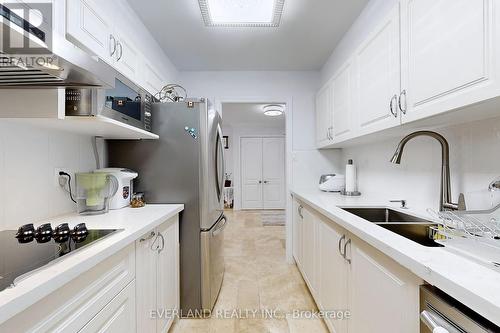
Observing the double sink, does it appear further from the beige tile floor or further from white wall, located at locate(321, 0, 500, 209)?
the beige tile floor

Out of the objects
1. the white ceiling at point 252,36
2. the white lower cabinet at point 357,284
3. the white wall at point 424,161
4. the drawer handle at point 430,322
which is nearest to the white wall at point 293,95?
the white ceiling at point 252,36

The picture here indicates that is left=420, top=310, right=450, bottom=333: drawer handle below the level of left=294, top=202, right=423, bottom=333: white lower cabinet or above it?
above

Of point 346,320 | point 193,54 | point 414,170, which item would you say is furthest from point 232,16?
point 346,320

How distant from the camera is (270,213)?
19.6 ft

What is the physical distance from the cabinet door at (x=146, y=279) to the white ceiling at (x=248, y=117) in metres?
3.25

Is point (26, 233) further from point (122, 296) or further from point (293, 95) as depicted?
point (293, 95)

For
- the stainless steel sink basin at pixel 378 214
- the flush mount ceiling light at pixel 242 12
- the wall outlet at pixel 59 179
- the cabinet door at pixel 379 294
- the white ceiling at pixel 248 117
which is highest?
the flush mount ceiling light at pixel 242 12

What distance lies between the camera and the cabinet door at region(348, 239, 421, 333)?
2.54 ft

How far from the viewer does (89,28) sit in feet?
4.16

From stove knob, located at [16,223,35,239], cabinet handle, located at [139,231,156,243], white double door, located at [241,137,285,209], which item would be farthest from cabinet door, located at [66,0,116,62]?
white double door, located at [241,137,285,209]

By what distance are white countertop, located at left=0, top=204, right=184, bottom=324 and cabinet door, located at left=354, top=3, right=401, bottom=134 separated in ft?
4.69

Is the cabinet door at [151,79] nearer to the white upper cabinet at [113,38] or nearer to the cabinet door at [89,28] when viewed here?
the white upper cabinet at [113,38]

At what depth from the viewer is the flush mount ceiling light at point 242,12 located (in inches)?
68.4

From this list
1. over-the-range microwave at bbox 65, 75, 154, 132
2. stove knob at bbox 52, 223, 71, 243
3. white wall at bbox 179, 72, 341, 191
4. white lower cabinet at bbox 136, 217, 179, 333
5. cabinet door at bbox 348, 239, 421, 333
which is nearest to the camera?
cabinet door at bbox 348, 239, 421, 333
